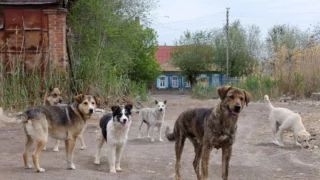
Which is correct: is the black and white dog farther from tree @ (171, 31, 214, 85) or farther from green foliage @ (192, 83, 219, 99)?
tree @ (171, 31, 214, 85)

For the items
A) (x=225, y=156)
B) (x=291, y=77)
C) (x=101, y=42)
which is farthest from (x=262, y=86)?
(x=225, y=156)

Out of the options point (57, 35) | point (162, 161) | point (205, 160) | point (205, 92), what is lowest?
point (162, 161)

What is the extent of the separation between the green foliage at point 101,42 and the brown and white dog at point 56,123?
8515mm

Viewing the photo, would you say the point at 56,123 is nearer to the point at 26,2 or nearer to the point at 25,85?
the point at 25,85

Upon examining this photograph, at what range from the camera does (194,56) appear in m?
60.1

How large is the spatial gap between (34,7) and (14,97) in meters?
3.43

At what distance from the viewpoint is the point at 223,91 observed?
7.16 m

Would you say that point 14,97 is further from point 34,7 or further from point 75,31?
point 75,31

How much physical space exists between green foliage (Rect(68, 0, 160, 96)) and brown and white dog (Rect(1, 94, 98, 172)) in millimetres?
8515

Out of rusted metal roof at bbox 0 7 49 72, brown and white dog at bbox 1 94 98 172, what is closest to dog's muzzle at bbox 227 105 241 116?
brown and white dog at bbox 1 94 98 172

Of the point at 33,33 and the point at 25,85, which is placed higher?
the point at 33,33

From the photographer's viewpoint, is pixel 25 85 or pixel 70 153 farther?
pixel 25 85

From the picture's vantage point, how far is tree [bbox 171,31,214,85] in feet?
198

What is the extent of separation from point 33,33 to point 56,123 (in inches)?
363
